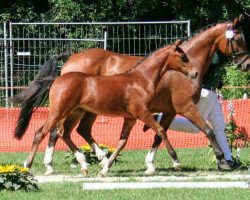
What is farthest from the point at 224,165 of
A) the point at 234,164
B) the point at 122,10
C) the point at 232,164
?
the point at 122,10

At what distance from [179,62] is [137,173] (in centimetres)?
176

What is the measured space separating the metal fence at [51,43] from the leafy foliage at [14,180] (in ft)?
30.4

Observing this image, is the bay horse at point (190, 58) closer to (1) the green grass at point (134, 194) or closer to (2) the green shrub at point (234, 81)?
(1) the green grass at point (134, 194)

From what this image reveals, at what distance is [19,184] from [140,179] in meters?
1.99

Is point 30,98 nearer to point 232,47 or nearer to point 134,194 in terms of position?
point 232,47

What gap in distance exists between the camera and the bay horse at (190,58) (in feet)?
42.7

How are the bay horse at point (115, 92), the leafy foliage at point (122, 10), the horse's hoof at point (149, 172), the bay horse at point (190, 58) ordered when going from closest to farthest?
the bay horse at point (115, 92) → the horse's hoof at point (149, 172) → the bay horse at point (190, 58) → the leafy foliage at point (122, 10)

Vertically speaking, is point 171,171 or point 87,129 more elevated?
point 87,129

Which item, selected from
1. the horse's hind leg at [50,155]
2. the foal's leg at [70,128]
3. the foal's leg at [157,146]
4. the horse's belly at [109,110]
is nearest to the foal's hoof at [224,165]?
the foal's leg at [157,146]

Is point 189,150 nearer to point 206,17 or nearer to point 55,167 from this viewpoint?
point 55,167

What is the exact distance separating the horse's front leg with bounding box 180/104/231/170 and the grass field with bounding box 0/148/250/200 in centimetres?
19

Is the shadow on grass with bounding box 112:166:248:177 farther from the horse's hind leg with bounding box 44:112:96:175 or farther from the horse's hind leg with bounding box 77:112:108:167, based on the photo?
the horse's hind leg with bounding box 77:112:108:167

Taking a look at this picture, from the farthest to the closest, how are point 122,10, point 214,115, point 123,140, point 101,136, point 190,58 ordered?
point 122,10
point 101,136
point 214,115
point 190,58
point 123,140

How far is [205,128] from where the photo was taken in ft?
42.2
